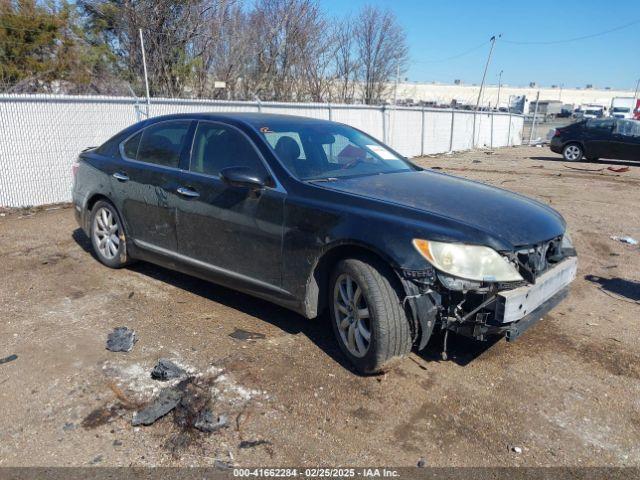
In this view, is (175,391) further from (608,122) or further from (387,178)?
(608,122)

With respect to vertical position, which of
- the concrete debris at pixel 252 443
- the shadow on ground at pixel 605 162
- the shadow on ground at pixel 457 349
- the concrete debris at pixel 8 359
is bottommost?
the shadow on ground at pixel 605 162

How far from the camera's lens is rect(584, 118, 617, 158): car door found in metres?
18.3

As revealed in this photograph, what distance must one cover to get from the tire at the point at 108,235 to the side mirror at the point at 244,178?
1.89 metres

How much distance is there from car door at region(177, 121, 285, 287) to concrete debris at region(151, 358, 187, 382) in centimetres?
88

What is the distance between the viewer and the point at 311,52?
22.3 metres

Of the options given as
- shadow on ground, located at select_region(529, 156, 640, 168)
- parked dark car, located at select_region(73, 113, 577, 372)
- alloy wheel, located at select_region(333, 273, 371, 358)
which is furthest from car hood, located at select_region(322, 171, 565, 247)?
shadow on ground, located at select_region(529, 156, 640, 168)

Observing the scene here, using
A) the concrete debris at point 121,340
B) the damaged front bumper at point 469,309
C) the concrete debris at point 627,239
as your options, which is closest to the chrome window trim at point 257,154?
the damaged front bumper at point 469,309

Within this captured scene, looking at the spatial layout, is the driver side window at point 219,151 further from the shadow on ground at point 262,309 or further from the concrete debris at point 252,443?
the concrete debris at point 252,443

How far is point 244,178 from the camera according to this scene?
3.87 metres

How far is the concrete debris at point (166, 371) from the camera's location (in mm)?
3451

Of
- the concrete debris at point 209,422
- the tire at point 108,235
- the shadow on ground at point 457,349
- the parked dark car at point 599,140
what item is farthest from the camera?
the parked dark car at point 599,140

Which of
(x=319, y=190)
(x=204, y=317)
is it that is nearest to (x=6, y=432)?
(x=204, y=317)

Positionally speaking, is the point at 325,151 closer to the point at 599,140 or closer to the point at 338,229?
the point at 338,229

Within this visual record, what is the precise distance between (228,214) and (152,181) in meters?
1.11
